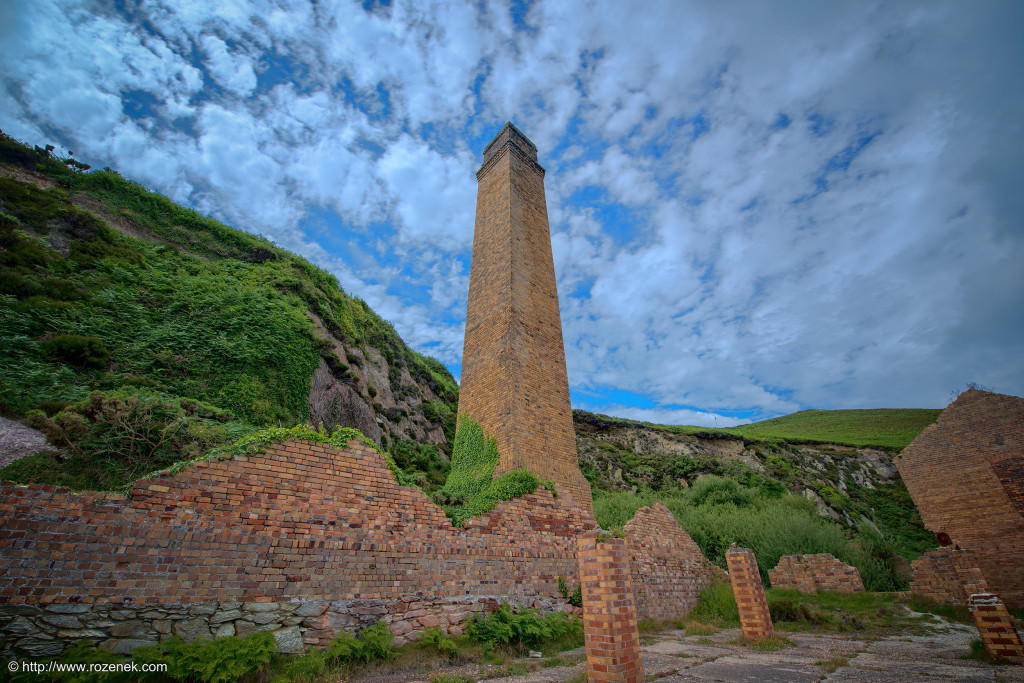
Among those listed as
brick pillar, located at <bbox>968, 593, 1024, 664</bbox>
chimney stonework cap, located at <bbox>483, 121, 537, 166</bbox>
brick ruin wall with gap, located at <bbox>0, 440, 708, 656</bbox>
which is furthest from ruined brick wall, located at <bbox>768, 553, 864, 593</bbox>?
chimney stonework cap, located at <bbox>483, 121, 537, 166</bbox>

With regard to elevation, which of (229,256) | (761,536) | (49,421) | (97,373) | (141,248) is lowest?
(761,536)

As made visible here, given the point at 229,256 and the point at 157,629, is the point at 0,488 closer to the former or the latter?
the point at 157,629

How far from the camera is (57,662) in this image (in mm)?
3475

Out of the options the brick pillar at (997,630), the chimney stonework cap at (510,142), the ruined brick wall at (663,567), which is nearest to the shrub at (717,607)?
the ruined brick wall at (663,567)

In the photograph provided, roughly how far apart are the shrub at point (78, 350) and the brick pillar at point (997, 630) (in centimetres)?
1470

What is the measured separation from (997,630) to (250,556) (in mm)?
9273

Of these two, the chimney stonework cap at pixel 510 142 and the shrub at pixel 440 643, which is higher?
the chimney stonework cap at pixel 510 142

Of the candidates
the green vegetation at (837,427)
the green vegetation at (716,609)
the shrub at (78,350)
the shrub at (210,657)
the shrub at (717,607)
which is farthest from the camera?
the green vegetation at (837,427)

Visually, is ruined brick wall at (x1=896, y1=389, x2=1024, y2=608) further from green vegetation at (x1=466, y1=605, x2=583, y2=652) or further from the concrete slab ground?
green vegetation at (x1=466, y1=605, x2=583, y2=652)

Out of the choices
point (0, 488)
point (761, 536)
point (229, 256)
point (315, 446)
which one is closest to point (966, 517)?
point (761, 536)

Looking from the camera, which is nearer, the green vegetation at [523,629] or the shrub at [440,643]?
the shrub at [440,643]

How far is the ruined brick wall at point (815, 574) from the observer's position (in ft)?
35.1

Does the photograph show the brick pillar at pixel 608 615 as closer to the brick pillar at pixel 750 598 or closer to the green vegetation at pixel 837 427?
the brick pillar at pixel 750 598

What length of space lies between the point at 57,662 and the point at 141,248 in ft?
39.8
